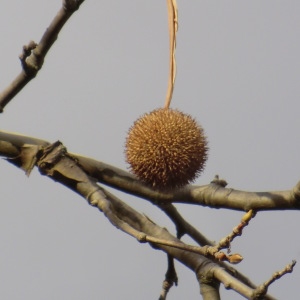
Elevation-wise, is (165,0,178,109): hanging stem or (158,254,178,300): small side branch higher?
(165,0,178,109): hanging stem

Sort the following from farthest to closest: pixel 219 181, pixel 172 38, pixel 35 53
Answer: pixel 172 38 → pixel 219 181 → pixel 35 53

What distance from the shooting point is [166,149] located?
225cm

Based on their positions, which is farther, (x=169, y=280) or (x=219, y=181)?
(x=169, y=280)

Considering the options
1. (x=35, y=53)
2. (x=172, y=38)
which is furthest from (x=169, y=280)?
(x=35, y=53)

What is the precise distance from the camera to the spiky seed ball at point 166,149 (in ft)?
7.16

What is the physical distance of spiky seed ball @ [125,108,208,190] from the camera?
2182 mm

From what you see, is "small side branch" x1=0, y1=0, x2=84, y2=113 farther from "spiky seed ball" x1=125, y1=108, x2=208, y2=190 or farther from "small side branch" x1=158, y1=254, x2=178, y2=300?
"small side branch" x1=158, y1=254, x2=178, y2=300

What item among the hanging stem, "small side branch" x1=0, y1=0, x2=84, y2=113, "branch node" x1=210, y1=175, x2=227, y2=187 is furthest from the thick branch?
the hanging stem

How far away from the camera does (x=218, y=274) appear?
1.89 meters

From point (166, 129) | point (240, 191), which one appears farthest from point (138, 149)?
point (240, 191)

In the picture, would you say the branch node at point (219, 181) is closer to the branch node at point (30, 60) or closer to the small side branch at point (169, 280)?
the small side branch at point (169, 280)

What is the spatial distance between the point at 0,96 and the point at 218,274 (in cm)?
62

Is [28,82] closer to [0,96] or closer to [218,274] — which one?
[0,96]

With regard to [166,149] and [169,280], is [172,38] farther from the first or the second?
[169,280]
